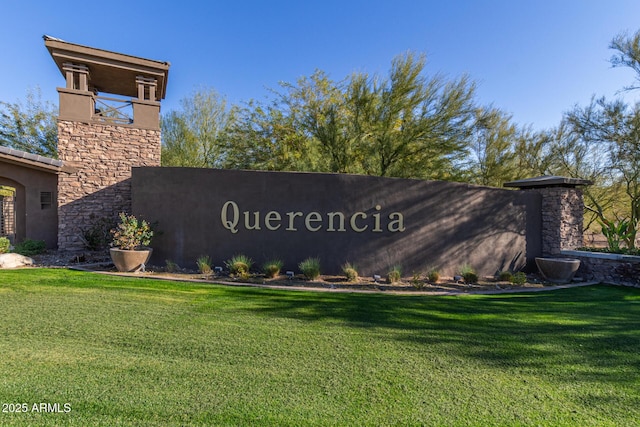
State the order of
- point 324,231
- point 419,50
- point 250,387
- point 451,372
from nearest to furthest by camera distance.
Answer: point 250,387
point 451,372
point 324,231
point 419,50

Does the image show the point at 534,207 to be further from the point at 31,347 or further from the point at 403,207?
the point at 31,347

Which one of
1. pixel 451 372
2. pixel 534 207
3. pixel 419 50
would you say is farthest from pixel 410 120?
pixel 451 372

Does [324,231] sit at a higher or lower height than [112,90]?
lower

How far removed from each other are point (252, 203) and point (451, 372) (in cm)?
641

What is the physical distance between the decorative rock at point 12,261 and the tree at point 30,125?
1553cm

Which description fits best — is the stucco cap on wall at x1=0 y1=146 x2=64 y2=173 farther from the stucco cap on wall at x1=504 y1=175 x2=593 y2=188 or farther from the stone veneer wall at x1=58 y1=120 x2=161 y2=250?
the stucco cap on wall at x1=504 y1=175 x2=593 y2=188

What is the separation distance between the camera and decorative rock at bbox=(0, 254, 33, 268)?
8045mm

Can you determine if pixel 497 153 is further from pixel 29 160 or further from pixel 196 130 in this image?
pixel 29 160

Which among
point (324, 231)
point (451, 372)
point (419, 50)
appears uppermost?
point (419, 50)

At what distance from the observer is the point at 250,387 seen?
2811 millimetres

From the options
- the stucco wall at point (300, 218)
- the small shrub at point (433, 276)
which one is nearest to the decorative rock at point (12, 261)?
the stucco wall at point (300, 218)

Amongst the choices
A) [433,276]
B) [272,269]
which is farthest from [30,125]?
[433,276]

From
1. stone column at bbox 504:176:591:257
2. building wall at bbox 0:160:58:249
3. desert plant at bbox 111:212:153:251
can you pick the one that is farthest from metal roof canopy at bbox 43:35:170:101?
stone column at bbox 504:176:591:257

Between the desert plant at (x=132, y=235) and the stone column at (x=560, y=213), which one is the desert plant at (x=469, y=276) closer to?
the stone column at (x=560, y=213)
